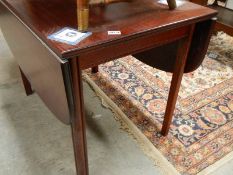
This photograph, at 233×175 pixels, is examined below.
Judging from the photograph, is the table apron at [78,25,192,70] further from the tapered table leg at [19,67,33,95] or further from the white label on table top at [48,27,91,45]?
the tapered table leg at [19,67,33,95]

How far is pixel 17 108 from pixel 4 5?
0.75 m

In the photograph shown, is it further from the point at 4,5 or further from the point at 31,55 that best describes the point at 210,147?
the point at 4,5

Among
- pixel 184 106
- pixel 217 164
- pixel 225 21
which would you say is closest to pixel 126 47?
pixel 217 164

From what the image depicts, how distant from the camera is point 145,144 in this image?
1.35 metres

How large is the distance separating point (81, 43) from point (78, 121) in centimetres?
28

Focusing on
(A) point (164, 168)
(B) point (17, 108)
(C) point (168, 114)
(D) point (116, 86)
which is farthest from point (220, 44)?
(B) point (17, 108)

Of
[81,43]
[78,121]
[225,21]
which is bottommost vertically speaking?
[225,21]

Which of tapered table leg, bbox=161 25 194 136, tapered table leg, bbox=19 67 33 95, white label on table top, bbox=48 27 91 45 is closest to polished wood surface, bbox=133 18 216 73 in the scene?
tapered table leg, bbox=161 25 194 136

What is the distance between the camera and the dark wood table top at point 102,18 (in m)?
0.73

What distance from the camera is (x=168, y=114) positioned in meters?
1.32

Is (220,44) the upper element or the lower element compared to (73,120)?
lower

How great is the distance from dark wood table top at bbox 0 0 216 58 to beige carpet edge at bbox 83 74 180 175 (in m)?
0.71

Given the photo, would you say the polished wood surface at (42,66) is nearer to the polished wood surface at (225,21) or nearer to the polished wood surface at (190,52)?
the polished wood surface at (190,52)

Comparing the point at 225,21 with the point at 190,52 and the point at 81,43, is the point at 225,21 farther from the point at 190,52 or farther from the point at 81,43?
the point at 81,43
